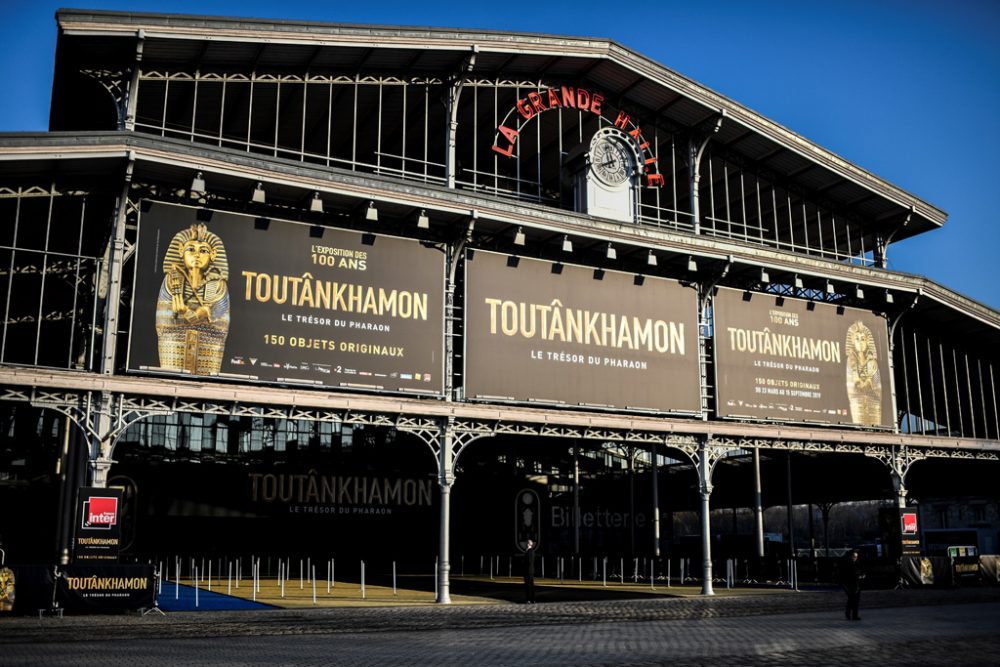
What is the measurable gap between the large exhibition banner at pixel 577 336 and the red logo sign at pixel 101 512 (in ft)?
34.5

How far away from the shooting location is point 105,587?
21547 millimetres

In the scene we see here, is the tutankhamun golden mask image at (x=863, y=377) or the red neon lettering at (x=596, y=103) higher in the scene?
the red neon lettering at (x=596, y=103)

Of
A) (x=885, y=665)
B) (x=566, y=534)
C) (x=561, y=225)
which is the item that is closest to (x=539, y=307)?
(x=561, y=225)

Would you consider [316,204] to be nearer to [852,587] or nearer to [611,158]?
[611,158]

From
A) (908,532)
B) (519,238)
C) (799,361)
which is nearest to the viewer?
(519,238)

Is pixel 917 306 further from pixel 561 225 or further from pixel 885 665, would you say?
pixel 885 665

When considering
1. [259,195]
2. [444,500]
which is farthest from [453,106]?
[444,500]

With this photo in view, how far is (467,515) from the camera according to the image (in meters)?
49.3

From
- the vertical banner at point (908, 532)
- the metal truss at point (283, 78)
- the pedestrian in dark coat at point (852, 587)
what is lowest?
the pedestrian in dark coat at point (852, 587)

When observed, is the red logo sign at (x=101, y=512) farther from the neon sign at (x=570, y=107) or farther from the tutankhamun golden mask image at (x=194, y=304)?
the neon sign at (x=570, y=107)

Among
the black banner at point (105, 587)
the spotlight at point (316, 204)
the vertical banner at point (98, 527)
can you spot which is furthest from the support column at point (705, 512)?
the vertical banner at point (98, 527)

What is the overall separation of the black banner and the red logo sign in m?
1.22

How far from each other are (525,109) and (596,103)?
3.05 metres

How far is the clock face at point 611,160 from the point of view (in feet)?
107
